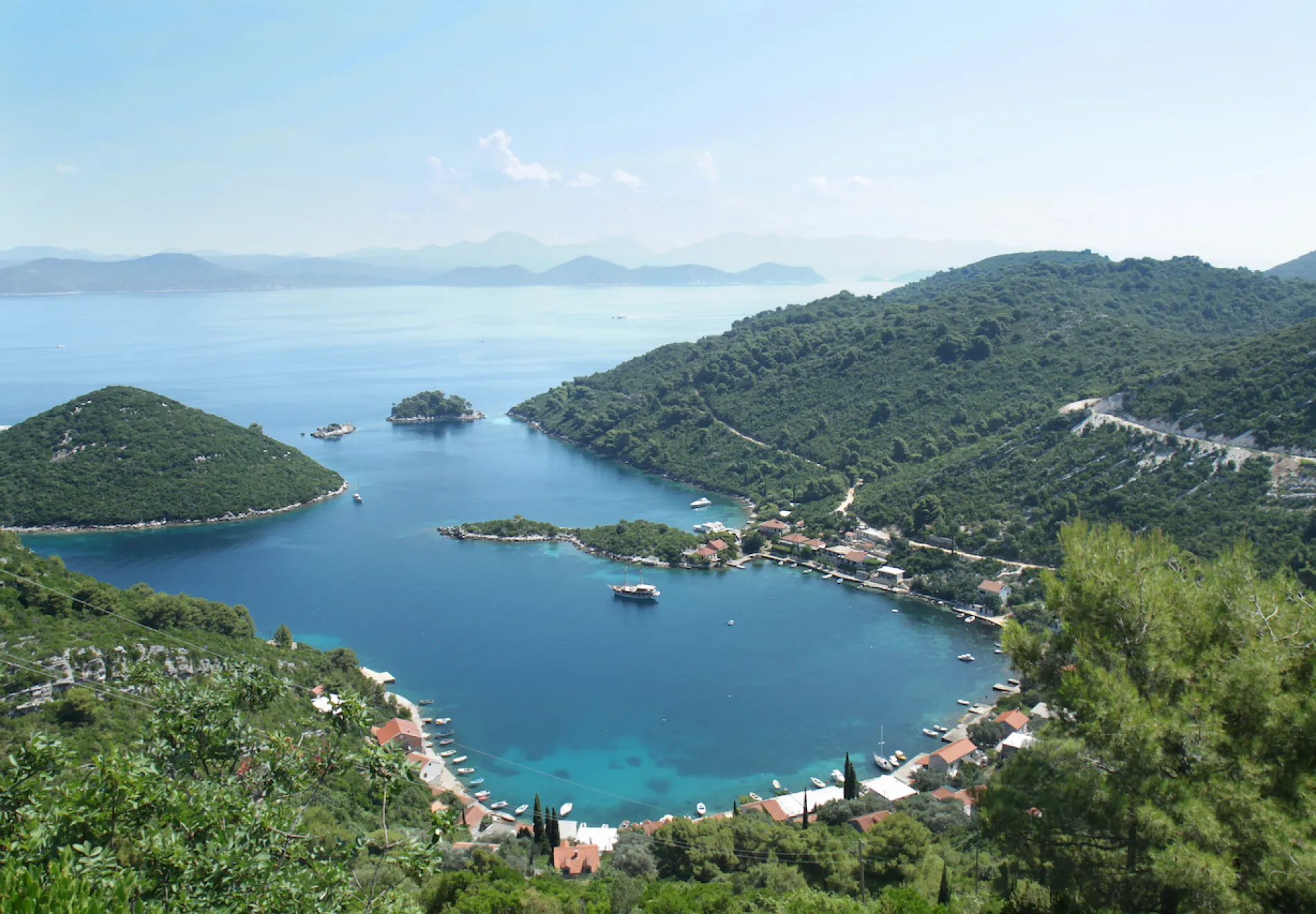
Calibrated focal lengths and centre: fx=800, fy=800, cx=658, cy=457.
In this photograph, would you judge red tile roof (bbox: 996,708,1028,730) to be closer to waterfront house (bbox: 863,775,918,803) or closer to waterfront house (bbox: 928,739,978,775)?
waterfront house (bbox: 928,739,978,775)

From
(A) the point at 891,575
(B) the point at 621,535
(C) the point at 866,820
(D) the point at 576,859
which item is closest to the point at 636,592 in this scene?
(B) the point at 621,535

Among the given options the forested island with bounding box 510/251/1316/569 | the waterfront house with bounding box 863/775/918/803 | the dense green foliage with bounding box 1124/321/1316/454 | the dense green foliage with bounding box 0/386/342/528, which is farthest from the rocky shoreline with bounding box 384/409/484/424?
the waterfront house with bounding box 863/775/918/803

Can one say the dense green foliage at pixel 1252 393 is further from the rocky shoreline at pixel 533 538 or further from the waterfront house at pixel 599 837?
the waterfront house at pixel 599 837

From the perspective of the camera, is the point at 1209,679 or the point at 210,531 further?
the point at 210,531

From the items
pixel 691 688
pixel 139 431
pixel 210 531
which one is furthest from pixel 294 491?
pixel 691 688

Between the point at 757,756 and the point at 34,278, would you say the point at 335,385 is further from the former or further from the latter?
the point at 34,278

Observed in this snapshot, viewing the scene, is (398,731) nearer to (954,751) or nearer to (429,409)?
(954,751)
